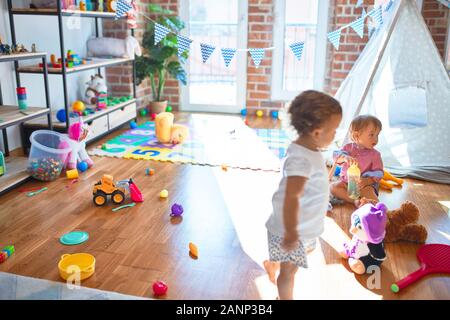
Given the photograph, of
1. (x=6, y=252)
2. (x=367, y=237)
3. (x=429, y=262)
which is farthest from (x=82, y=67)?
(x=429, y=262)

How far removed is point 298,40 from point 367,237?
3571 millimetres

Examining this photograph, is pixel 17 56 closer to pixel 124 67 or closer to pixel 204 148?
pixel 204 148

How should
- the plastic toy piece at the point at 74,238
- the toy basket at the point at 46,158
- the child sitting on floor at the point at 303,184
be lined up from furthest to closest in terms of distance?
1. the toy basket at the point at 46,158
2. the plastic toy piece at the point at 74,238
3. the child sitting on floor at the point at 303,184

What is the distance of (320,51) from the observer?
504cm

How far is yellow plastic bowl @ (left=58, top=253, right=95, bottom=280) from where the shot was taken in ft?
6.32

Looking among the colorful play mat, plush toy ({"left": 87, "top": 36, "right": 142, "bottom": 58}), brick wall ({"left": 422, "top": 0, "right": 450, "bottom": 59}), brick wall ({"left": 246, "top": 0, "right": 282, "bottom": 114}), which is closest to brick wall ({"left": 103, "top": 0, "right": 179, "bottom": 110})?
plush toy ({"left": 87, "top": 36, "right": 142, "bottom": 58})

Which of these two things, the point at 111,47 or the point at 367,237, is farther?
the point at 111,47

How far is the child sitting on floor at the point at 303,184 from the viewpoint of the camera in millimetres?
1482

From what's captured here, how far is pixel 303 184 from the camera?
1.49 meters

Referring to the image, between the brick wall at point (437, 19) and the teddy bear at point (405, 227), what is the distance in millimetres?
2854

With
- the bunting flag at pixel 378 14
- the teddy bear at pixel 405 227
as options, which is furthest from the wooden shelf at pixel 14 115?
the bunting flag at pixel 378 14

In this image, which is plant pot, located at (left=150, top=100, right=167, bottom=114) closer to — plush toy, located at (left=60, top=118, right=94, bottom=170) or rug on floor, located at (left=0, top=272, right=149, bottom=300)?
plush toy, located at (left=60, top=118, right=94, bottom=170)

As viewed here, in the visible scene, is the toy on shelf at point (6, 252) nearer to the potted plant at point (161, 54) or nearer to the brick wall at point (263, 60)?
the potted plant at point (161, 54)

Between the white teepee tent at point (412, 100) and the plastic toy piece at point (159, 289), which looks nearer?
the plastic toy piece at point (159, 289)
